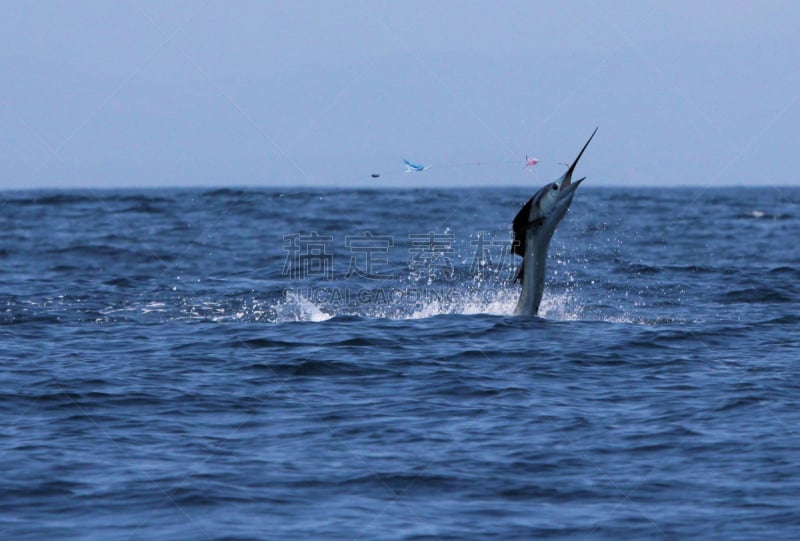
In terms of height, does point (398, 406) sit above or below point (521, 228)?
below

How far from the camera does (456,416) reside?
1289cm

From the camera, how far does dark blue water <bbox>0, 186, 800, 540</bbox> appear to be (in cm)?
978

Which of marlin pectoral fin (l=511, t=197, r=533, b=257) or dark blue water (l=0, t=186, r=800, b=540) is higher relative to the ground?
marlin pectoral fin (l=511, t=197, r=533, b=257)

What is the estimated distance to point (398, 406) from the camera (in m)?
13.4

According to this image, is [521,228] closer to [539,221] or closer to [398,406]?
[539,221]

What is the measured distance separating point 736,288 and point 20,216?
42075 mm

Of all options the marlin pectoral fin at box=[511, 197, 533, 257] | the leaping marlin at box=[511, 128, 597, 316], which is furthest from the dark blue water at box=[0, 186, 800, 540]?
the marlin pectoral fin at box=[511, 197, 533, 257]

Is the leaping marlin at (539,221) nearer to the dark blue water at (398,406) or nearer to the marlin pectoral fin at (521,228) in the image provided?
the marlin pectoral fin at (521,228)

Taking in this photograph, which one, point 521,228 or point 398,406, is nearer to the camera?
point 398,406

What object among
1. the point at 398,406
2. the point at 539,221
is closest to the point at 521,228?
the point at 539,221

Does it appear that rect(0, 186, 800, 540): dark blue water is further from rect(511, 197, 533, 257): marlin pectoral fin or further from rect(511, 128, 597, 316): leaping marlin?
rect(511, 197, 533, 257): marlin pectoral fin

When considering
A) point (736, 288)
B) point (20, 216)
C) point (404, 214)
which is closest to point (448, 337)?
point (736, 288)

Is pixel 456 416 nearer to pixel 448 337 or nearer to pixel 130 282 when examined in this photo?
pixel 448 337

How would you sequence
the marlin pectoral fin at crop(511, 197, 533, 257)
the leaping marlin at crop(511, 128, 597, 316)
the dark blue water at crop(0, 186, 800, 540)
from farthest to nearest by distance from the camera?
1. the marlin pectoral fin at crop(511, 197, 533, 257)
2. the leaping marlin at crop(511, 128, 597, 316)
3. the dark blue water at crop(0, 186, 800, 540)
